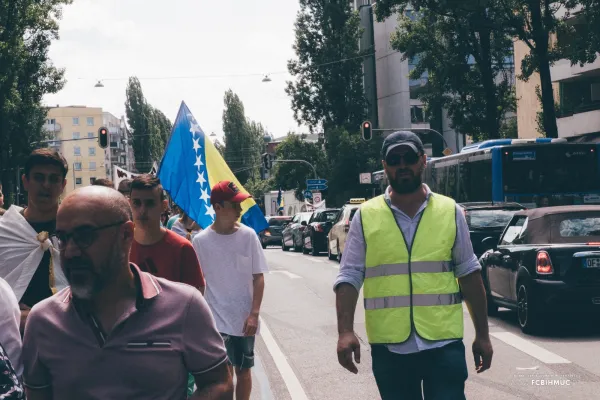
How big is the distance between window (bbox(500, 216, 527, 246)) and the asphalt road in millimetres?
1077

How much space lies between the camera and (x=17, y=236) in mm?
5008

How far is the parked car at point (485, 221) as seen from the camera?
52.4ft

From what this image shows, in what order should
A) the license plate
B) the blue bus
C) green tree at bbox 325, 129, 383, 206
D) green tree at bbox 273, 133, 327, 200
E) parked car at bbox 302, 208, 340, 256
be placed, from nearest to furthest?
the license plate
the blue bus
parked car at bbox 302, 208, 340, 256
green tree at bbox 325, 129, 383, 206
green tree at bbox 273, 133, 327, 200

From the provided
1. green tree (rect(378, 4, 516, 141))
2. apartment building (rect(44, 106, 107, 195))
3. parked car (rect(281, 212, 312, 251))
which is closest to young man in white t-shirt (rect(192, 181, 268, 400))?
green tree (rect(378, 4, 516, 141))

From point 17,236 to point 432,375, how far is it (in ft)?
7.14

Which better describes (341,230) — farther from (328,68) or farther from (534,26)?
(328,68)

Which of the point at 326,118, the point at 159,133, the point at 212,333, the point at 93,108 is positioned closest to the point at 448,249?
the point at 212,333

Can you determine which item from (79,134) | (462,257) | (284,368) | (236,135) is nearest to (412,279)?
(462,257)

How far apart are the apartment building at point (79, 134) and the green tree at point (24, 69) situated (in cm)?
12856

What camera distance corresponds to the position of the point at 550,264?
36.7ft

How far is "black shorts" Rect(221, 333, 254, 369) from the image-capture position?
672cm

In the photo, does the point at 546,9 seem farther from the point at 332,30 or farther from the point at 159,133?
the point at 159,133

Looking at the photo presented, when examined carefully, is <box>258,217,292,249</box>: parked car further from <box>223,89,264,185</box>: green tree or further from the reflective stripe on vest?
<box>223,89,264,185</box>: green tree

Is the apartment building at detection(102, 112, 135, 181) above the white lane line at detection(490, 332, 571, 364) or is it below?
above
